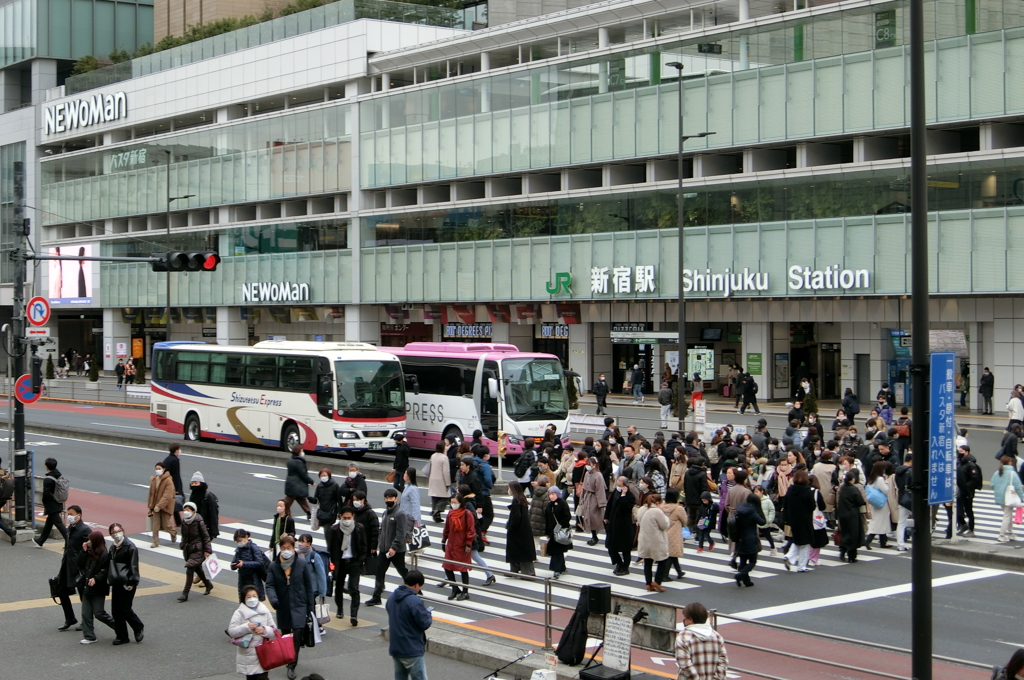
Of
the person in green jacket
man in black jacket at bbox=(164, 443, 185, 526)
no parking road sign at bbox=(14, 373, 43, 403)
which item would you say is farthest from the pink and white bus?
the person in green jacket

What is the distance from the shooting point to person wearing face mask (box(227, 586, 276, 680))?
11.2m

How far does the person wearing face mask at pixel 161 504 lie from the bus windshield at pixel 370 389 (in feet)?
33.4

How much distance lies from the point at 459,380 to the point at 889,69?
19757mm

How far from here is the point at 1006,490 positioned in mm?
18562

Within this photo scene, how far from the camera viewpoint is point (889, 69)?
131 feet

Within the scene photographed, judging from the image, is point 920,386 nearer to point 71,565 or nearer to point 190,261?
point 71,565

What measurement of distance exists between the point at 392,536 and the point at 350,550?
0.59 m

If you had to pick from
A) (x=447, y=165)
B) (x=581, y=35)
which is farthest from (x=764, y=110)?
(x=447, y=165)

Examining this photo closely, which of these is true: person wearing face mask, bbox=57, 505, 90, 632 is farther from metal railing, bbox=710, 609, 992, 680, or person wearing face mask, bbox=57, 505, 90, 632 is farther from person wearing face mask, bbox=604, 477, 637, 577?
metal railing, bbox=710, 609, 992, 680

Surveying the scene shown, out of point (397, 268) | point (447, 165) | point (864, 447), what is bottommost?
point (864, 447)

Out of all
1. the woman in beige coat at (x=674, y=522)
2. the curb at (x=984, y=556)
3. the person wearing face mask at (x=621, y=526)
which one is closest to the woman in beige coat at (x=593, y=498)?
the person wearing face mask at (x=621, y=526)

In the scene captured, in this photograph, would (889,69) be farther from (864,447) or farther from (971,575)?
(971,575)

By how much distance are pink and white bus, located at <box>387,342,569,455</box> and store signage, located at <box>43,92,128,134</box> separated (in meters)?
52.7

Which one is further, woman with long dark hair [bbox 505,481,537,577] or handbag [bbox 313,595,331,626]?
woman with long dark hair [bbox 505,481,537,577]
